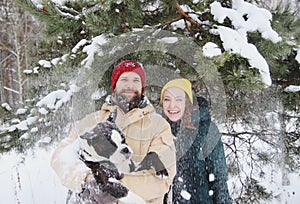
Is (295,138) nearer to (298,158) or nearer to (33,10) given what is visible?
(298,158)

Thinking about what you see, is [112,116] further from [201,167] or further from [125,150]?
[201,167]

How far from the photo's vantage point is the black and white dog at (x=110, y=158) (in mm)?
991

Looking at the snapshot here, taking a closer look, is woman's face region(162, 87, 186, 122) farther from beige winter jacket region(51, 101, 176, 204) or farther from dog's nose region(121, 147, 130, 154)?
dog's nose region(121, 147, 130, 154)

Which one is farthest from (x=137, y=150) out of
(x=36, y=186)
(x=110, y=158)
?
(x=36, y=186)

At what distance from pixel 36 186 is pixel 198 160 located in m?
3.86

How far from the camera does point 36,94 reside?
2711mm

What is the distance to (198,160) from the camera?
158 cm

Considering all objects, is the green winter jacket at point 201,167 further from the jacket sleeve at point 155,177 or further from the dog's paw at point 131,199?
the dog's paw at point 131,199

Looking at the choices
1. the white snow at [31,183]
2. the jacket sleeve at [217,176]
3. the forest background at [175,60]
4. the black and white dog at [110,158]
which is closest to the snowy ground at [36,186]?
the white snow at [31,183]

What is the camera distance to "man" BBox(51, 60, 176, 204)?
1.07 metres

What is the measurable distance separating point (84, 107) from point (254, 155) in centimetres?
174

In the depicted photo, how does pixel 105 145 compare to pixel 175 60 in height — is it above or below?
below

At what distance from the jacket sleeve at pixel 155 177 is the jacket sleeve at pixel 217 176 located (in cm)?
50

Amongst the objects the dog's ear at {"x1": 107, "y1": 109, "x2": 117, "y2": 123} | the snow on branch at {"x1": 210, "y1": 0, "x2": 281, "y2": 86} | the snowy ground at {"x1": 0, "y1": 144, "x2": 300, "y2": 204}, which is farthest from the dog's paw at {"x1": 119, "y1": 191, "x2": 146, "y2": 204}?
the snowy ground at {"x1": 0, "y1": 144, "x2": 300, "y2": 204}
